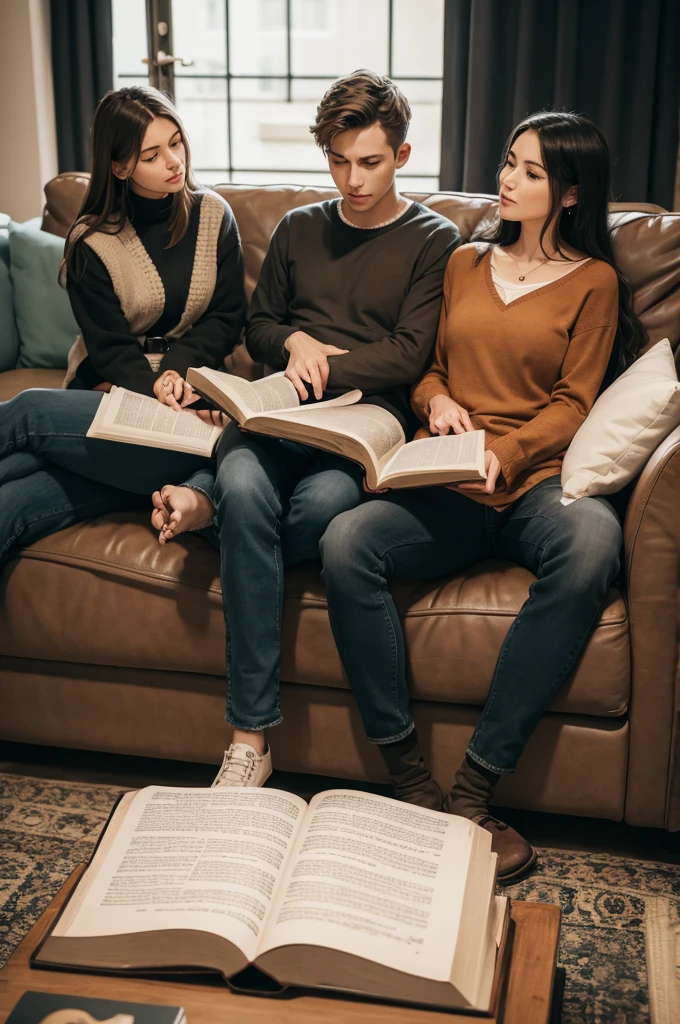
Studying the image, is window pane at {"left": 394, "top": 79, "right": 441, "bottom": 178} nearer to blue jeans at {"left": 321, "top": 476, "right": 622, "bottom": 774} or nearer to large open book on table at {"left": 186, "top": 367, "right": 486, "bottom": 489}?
large open book on table at {"left": 186, "top": 367, "right": 486, "bottom": 489}

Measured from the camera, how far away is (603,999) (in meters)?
1.28

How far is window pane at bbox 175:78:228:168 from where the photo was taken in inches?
148

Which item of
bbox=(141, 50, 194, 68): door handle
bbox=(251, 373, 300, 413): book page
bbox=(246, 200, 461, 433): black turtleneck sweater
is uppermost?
bbox=(141, 50, 194, 68): door handle

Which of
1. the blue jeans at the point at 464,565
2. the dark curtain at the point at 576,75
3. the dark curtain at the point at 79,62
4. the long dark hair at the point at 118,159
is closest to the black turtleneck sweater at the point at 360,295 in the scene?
the long dark hair at the point at 118,159

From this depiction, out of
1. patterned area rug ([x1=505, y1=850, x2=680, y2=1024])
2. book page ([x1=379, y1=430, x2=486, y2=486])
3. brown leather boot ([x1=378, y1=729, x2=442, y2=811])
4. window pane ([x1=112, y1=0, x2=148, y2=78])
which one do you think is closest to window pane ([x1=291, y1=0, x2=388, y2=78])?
window pane ([x1=112, y1=0, x2=148, y2=78])

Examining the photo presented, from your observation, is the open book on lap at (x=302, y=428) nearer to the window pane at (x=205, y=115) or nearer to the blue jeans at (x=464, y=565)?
the blue jeans at (x=464, y=565)

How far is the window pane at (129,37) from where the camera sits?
3.73 metres

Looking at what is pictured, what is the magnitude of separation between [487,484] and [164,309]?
861 mm

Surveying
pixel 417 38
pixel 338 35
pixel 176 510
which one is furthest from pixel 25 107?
pixel 176 510

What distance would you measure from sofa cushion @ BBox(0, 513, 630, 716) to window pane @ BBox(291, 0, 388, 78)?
2511mm

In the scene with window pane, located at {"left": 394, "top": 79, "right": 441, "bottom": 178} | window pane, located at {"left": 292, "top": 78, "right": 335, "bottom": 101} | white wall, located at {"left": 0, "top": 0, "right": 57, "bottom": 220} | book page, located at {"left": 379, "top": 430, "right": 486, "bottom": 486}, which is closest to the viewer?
book page, located at {"left": 379, "top": 430, "right": 486, "bottom": 486}

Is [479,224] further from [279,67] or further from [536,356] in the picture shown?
[279,67]

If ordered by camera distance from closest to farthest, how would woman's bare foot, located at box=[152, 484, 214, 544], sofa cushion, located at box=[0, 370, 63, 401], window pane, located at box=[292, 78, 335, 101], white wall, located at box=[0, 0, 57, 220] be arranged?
1. woman's bare foot, located at box=[152, 484, 214, 544]
2. sofa cushion, located at box=[0, 370, 63, 401]
3. white wall, located at box=[0, 0, 57, 220]
4. window pane, located at box=[292, 78, 335, 101]

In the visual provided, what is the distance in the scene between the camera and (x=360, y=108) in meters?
1.78
